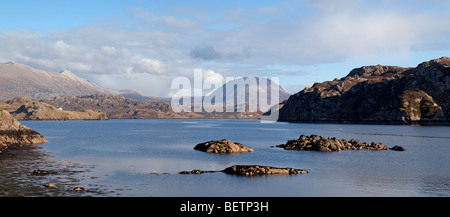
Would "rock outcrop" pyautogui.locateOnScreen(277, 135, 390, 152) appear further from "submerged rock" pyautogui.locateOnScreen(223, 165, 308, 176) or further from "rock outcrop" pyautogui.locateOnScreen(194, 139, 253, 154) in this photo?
"submerged rock" pyautogui.locateOnScreen(223, 165, 308, 176)

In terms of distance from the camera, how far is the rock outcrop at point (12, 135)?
99125 mm

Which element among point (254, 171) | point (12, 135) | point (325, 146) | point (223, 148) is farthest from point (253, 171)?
point (12, 135)

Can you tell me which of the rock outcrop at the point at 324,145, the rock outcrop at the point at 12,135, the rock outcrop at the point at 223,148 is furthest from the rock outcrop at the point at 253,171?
the rock outcrop at the point at 12,135

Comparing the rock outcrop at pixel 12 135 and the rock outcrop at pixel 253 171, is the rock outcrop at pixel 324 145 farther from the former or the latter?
the rock outcrop at pixel 12 135

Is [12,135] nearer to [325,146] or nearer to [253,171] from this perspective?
[253,171]

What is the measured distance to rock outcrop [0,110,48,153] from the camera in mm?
99125

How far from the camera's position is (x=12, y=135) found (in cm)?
10450

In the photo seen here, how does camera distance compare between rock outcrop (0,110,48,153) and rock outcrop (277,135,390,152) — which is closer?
rock outcrop (0,110,48,153)

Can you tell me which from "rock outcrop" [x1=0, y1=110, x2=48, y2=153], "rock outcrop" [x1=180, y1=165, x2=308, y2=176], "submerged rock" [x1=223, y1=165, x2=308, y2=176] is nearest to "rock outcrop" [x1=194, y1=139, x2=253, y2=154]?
"rock outcrop" [x1=180, y1=165, x2=308, y2=176]

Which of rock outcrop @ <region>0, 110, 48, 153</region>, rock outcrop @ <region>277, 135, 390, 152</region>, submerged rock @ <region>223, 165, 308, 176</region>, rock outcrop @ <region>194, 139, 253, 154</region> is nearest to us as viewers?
submerged rock @ <region>223, 165, 308, 176</region>
